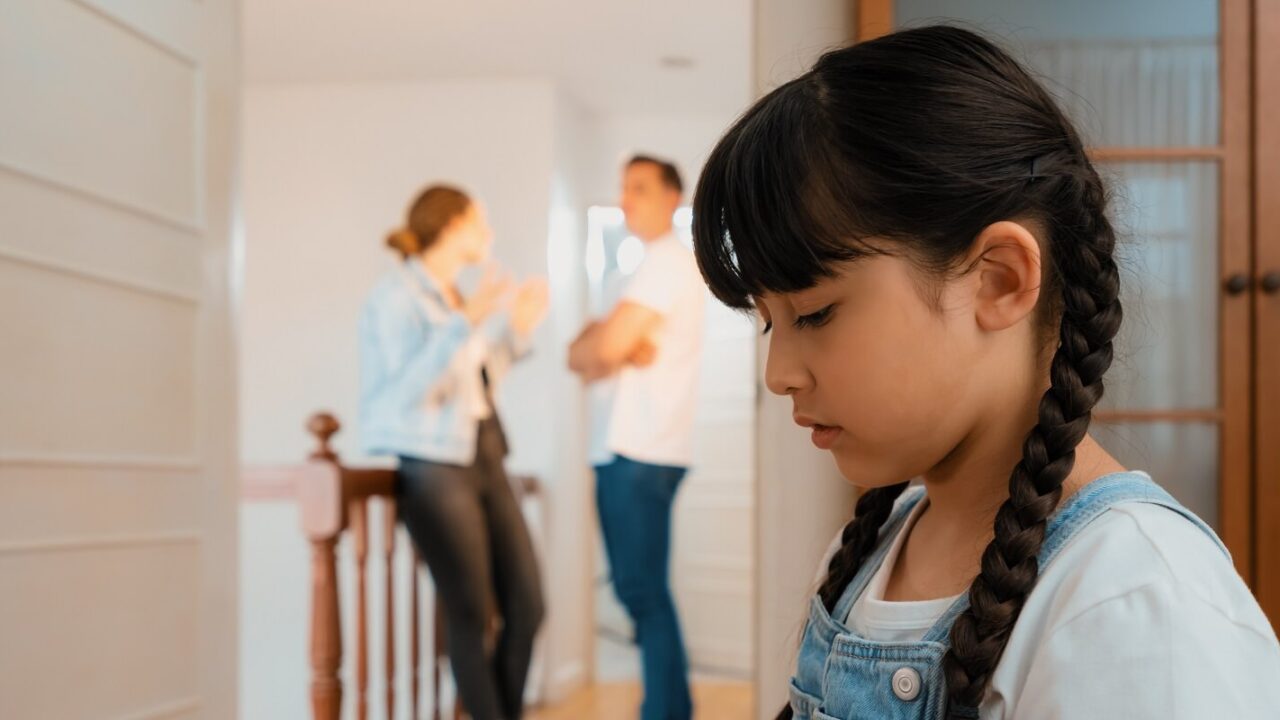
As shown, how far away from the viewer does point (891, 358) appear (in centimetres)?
72

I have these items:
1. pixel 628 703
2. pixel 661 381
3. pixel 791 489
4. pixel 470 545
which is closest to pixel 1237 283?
pixel 791 489

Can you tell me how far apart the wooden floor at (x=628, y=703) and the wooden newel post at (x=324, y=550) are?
2045 mm

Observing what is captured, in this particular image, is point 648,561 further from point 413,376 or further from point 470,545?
point 413,376

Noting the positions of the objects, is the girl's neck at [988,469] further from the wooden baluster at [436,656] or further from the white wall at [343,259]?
the white wall at [343,259]

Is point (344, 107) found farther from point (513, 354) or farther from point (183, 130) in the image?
point (183, 130)

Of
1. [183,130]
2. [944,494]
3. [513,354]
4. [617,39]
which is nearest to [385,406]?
[513,354]

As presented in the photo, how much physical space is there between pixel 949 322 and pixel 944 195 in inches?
2.8

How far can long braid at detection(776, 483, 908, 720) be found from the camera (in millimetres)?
880

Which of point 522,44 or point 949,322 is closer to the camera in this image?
point 949,322

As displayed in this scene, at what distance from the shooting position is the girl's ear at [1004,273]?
0.71m

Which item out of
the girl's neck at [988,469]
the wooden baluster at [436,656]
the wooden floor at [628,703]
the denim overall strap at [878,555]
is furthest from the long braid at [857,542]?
the wooden floor at [628,703]

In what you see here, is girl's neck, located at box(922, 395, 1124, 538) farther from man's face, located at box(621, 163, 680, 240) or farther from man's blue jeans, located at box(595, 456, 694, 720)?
man's face, located at box(621, 163, 680, 240)

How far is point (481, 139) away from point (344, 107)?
62 centimetres

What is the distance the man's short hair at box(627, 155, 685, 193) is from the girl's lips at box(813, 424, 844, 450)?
2.62m
